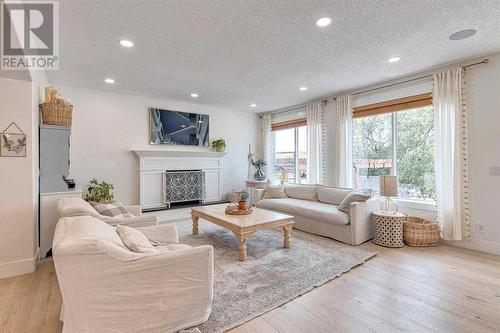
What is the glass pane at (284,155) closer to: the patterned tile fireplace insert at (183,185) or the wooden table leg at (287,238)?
the patterned tile fireplace insert at (183,185)

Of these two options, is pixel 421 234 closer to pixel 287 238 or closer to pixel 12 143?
pixel 287 238

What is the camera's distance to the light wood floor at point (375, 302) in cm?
179

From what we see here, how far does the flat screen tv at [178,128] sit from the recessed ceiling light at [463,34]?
494 centimetres

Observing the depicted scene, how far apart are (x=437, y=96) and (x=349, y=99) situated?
1457mm

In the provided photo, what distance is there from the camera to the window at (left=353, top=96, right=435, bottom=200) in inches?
154

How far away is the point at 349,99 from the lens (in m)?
4.75

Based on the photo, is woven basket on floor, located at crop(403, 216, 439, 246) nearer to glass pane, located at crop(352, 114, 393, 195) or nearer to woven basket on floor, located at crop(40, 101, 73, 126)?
glass pane, located at crop(352, 114, 393, 195)

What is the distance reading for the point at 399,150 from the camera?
13.9ft

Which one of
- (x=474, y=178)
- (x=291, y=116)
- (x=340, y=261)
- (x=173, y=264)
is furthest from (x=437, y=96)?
(x=173, y=264)

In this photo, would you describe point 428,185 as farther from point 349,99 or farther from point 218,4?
point 218,4

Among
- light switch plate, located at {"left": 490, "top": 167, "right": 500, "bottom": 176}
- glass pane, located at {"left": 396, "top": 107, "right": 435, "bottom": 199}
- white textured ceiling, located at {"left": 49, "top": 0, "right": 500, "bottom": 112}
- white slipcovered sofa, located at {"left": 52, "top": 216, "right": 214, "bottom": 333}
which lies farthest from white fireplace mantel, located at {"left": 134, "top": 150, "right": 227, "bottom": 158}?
light switch plate, located at {"left": 490, "top": 167, "right": 500, "bottom": 176}

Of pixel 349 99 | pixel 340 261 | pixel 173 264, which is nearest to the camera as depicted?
pixel 173 264

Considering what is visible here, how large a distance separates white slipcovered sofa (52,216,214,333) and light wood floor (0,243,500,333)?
1.48 ft

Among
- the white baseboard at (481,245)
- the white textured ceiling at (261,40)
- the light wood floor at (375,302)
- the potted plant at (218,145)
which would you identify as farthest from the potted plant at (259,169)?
the white baseboard at (481,245)
